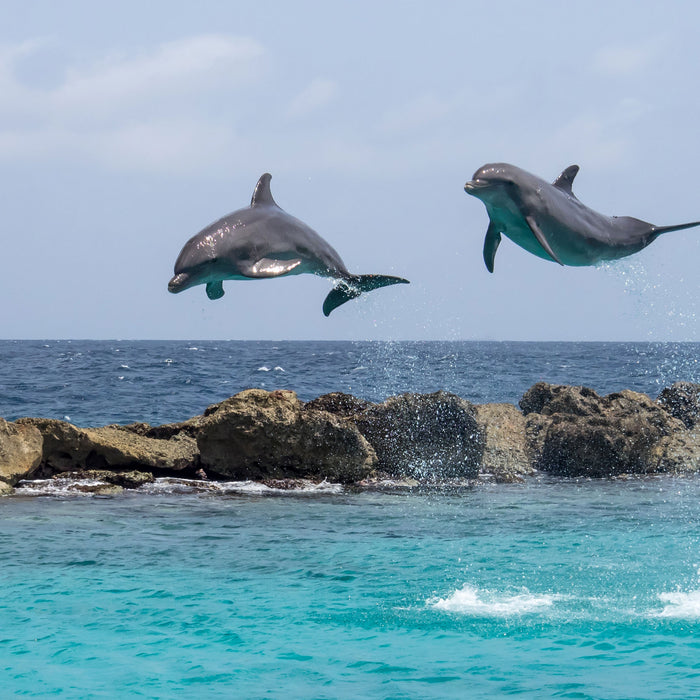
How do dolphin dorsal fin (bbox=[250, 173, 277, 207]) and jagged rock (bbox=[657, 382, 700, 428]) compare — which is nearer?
dolphin dorsal fin (bbox=[250, 173, 277, 207])

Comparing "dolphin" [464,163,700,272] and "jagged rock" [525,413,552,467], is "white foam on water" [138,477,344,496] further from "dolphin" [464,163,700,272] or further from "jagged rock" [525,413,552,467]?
"dolphin" [464,163,700,272]

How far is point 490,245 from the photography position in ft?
22.5

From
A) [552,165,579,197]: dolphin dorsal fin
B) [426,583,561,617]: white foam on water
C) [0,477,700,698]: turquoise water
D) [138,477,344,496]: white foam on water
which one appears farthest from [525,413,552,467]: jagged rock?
[552,165,579,197]: dolphin dorsal fin

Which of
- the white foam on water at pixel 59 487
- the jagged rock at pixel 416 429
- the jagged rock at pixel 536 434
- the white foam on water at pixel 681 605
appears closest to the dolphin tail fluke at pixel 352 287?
the white foam on water at pixel 681 605

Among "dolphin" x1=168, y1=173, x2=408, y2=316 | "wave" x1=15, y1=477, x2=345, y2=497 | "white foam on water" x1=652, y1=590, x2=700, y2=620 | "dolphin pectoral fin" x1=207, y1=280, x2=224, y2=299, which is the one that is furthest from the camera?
"wave" x1=15, y1=477, x2=345, y2=497

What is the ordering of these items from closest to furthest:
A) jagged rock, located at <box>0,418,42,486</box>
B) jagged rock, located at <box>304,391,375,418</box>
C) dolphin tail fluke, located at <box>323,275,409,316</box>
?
dolphin tail fluke, located at <box>323,275,409,316</box> < jagged rock, located at <box>0,418,42,486</box> < jagged rock, located at <box>304,391,375,418</box>

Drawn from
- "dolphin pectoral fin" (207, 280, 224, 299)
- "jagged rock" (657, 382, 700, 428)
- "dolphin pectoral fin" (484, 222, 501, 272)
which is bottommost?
"jagged rock" (657, 382, 700, 428)

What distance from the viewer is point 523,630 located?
27.6ft

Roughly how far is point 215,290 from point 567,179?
2.82 m

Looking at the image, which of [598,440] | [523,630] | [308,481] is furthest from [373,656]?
[598,440]

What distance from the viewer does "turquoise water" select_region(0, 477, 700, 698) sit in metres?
7.46

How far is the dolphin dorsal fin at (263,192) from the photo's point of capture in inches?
288

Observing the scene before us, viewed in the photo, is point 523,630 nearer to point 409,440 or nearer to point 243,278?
point 243,278

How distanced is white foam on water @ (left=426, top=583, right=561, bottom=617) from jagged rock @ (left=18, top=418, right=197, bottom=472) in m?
6.42
